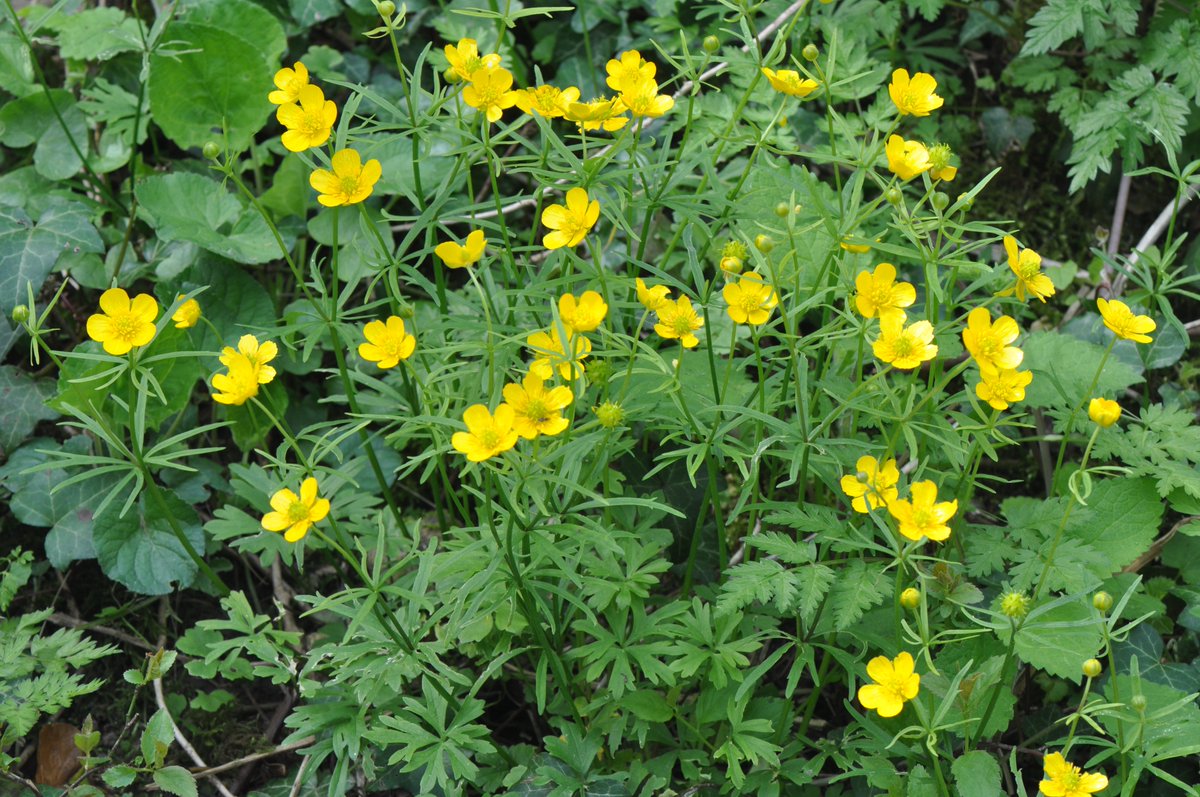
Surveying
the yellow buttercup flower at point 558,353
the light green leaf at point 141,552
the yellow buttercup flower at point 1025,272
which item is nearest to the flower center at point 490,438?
the yellow buttercup flower at point 558,353

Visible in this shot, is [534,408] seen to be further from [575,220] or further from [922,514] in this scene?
[922,514]

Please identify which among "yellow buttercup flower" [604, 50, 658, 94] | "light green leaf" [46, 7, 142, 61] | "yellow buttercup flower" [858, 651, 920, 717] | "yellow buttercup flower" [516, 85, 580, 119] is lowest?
"yellow buttercup flower" [858, 651, 920, 717]

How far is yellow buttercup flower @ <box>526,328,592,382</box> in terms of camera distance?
1566 millimetres

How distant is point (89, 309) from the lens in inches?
108

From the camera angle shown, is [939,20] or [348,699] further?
[939,20]

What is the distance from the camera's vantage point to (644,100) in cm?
178

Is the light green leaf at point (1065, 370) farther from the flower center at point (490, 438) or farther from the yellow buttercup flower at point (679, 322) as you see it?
the flower center at point (490, 438)

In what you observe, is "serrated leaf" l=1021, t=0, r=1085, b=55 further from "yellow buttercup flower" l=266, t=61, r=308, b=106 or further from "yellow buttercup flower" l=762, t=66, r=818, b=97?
"yellow buttercup flower" l=266, t=61, r=308, b=106

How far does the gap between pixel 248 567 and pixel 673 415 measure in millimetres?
1162

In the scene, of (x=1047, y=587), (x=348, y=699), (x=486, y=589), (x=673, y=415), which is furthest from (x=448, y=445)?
(x=1047, y=587)

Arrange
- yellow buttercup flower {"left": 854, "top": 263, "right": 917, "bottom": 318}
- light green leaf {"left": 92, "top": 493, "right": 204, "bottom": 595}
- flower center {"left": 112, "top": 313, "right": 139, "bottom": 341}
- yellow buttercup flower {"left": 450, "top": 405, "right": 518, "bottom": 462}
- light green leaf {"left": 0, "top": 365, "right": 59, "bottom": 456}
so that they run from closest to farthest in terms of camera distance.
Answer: yellow buttercup flower {"left": 450, "top": 405, "right": 518, "bottom": 462} < yellow buttercup flower {"left": 854, "top": 263, "right": 917, "bottom": 318} < flower center {"left": 112, "top": 313, "right": 139, "bottom": 341} < light green leaf {"left": 92, "top": 493, "right": 204, "bottom": 595} < light green leaf {"left": 0, "top": 365, "right": 59, "bottom": 456}

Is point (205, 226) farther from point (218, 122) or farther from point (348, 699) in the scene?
point (348, 699)

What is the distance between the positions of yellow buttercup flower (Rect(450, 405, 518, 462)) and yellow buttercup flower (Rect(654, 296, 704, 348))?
0.32 meters

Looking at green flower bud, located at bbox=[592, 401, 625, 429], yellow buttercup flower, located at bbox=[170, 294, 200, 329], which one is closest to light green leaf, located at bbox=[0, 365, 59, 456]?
yellow buttercup flower, located at bbox=[170, 294, 200, 329]
